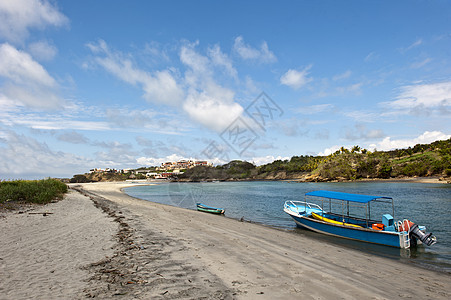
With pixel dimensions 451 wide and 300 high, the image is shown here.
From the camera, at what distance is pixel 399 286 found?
25.5ft

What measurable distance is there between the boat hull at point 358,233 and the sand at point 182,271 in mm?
4364

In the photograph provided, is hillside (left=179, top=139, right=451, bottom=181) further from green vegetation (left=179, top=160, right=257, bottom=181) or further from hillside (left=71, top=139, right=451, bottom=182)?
green vegetation (left=179, top=160, right=257, bottom=181)

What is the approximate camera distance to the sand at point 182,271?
6137 mm

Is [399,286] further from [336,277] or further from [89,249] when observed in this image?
[89,249]

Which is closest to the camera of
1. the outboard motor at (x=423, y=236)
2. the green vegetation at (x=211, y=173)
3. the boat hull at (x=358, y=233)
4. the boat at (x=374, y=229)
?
the outboard motor at (x=423, y=236)

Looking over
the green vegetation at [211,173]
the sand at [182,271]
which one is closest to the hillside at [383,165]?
the green vegetation at [211,173]

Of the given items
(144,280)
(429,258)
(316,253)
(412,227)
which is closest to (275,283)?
(144,280)

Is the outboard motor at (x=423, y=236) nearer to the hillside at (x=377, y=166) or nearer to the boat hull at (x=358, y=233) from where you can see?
Result: the boat hull at (x=358, y=233)

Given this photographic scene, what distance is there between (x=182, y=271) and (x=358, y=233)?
1440 cm

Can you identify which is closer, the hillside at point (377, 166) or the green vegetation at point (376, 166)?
the hillside at point (377, 166)

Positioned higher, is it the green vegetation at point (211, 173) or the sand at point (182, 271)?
the green vegetation at point (211, 173)

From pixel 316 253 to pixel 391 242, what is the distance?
737 cm

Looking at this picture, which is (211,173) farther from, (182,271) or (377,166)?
(182,271)

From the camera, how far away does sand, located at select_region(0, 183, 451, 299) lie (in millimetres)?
6137
